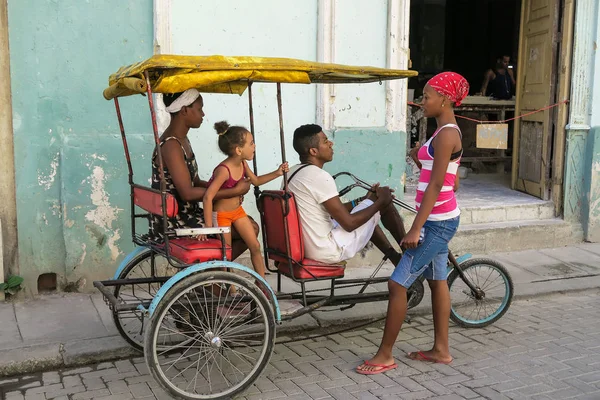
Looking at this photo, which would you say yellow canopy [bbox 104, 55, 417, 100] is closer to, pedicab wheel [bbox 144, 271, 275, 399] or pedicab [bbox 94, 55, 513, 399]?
pedicab [bbox 94, 55, 513, 399]

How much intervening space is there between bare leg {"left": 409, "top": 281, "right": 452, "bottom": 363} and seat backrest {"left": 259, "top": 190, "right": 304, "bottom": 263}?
91cm

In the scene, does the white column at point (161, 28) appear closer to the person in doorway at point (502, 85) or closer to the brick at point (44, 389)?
the brick at point (44, 389)

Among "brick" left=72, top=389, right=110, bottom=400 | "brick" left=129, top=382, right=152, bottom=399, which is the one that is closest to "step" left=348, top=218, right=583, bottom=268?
"brick" left=129, top=382, right=152, bottom=399

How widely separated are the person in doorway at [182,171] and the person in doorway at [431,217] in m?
1.10

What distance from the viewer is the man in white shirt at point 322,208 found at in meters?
4.25

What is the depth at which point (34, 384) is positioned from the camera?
414 centimetres

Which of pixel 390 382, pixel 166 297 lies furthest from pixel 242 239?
pixel 390 382

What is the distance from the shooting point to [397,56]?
6.86 metres

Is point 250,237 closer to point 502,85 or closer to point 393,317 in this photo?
point 393,317

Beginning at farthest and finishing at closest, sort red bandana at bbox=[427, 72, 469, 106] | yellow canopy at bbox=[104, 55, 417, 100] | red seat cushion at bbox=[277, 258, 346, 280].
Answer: red seat cushion at bbox=[277, 258, 346, 280], red bandana at bbox=[427, 72, 469, 106], yellow canopy at bbox=[104, 55, 417, 100]

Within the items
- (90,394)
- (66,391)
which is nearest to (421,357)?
(90,394)

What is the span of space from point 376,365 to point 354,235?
Result: 84cm

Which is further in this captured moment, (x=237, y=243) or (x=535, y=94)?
(x=535, y=94)

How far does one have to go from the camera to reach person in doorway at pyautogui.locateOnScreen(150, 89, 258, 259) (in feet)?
13.5
